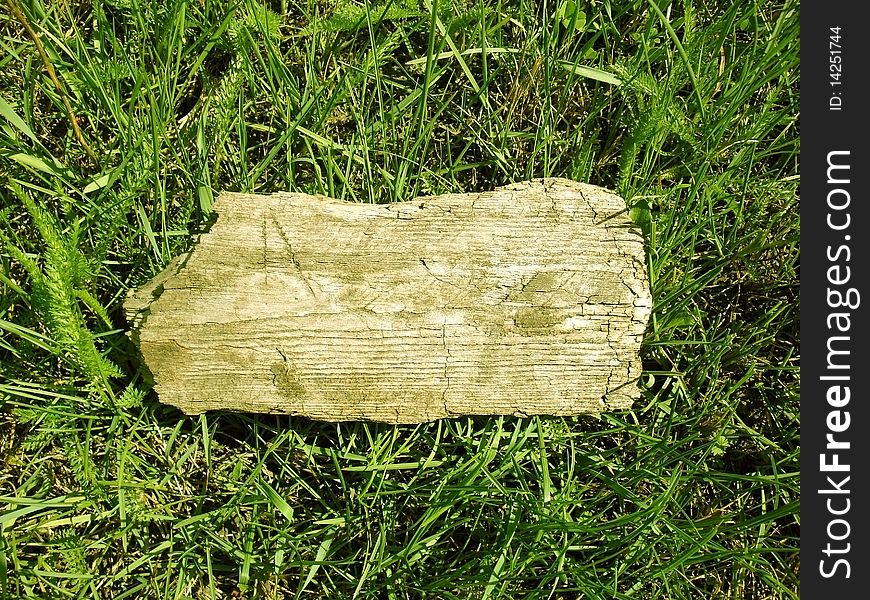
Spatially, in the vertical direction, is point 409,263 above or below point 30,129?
below

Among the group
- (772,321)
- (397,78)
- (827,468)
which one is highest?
(397,78)

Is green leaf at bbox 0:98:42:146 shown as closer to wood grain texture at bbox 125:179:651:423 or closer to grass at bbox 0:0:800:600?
grass at bbox 0:0:800:600

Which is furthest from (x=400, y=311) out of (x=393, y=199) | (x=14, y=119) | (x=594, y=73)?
(x=14, y=119)

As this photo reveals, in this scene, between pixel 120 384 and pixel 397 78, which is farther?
pixel 397 78

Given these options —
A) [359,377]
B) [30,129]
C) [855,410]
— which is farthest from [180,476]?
[855,410]

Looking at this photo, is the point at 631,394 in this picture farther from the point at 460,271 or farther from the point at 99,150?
the point at 99,150

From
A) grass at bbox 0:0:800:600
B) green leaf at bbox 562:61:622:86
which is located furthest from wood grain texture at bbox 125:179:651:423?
green leaf at bbox 562:61:622:86

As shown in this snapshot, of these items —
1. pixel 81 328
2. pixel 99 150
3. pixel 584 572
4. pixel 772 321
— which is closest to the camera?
pixel 81 328

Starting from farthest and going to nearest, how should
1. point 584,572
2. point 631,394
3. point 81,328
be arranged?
point 584,572 → point 631,394 → point 81,328
